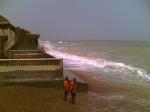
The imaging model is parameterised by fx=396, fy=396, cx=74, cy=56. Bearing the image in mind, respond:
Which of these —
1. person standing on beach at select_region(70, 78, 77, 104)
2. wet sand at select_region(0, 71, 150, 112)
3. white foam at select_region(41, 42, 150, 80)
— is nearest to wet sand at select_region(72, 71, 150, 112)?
wet sand at select_region(0, 71, 150, 112)

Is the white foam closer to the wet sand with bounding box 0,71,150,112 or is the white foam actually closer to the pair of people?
the wet sand with bounding box 0,71,150,112

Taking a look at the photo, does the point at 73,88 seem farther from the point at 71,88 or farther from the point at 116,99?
the point at 116,99

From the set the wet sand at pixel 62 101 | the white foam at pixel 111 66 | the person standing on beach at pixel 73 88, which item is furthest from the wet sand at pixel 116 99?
the white foam at pixel 111 66

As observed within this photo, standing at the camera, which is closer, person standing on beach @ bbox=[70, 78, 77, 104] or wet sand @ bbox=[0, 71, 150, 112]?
wet sand @ bbox=[0, 71, 150, 112]

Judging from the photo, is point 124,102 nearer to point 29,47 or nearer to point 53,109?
point 53,109

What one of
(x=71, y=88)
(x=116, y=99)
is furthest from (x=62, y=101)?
(x=116, y=99)

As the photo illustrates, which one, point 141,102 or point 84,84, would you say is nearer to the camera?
point 141,102

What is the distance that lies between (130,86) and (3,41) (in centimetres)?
875

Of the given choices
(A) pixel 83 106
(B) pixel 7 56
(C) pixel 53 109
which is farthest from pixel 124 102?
(B) pixel 7 56

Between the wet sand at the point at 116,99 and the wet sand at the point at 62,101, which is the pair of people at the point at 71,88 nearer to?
the wet sand at the point at 62,101

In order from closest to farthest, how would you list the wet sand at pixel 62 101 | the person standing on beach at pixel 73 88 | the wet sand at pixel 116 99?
the wet sand at pixel 62 101
the person standing on beach at pixel 73 88
the wet sand at pixel 116 99

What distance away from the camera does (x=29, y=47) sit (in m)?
40.2

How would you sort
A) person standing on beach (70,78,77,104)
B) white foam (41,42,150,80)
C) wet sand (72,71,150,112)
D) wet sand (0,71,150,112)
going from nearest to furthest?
1. wet sand (0,71,150,112)
2. person standing on beach (70,78,77,104)
3. wet sand (72,71,150,112)
4. white foam (41,42,150,80)

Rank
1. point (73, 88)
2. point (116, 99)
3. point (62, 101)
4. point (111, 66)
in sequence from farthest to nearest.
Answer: point (111, 66)
point (116, 99)
point (62, 101)
point (73, 88)
